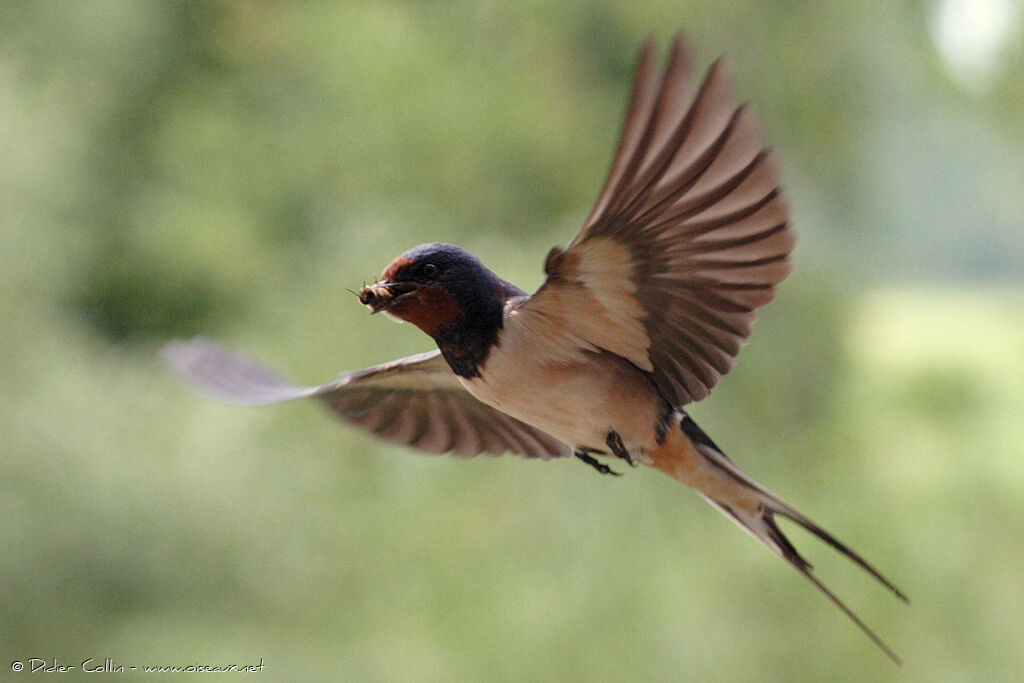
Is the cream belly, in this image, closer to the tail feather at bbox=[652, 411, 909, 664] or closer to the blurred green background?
the tail feather at bbox=[652, 411, 909, 664]

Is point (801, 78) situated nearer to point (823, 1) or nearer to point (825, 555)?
point (823, 1)

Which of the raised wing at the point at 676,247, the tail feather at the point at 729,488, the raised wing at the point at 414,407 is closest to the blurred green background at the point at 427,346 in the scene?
the raised wing at the point at 414,407

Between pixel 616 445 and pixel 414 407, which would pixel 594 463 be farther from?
pixel 414 407

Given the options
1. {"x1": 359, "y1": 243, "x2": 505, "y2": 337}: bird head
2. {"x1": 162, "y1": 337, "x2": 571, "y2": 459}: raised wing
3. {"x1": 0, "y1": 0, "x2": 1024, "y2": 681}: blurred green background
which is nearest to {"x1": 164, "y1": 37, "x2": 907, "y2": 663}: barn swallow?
{"x1": 359, "y1": 243, "x2": 505, "y2": 337}: bird head

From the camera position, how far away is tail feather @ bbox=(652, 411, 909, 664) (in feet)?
2.61

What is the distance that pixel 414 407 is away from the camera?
0.98 meters

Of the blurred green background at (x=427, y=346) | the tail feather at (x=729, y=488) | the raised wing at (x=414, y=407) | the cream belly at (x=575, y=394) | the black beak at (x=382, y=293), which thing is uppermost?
the blurred green background at (x=427, y=346)

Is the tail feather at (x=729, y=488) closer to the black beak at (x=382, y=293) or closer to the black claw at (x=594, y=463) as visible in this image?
the black claw at (x=594, y=463)

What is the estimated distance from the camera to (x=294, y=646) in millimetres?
2615

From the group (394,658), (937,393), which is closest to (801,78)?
(937,393)

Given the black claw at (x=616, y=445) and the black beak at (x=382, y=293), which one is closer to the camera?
the black beak at (x=382, y=293)

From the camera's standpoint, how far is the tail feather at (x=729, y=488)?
79cm

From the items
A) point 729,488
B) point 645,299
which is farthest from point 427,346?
point 645,299

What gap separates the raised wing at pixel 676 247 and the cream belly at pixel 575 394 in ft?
0.04
